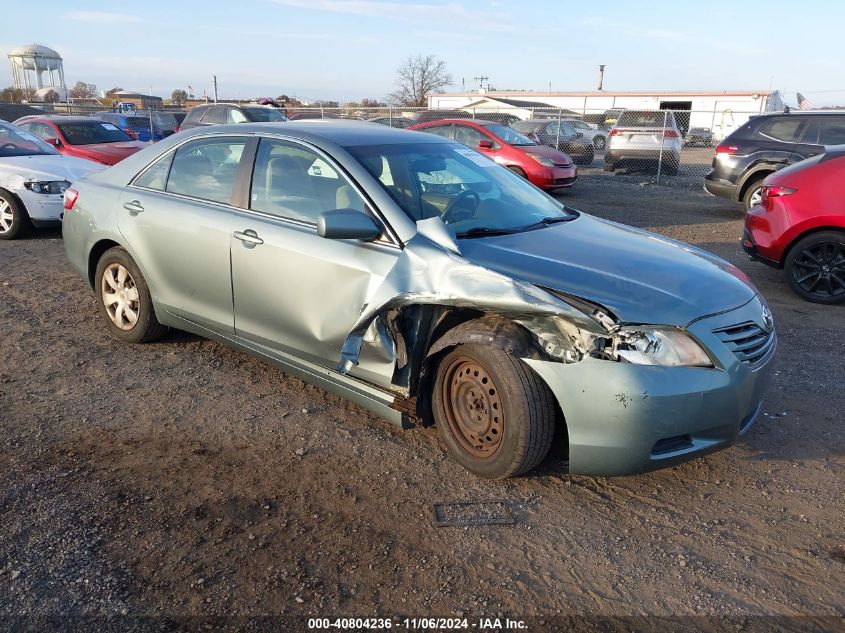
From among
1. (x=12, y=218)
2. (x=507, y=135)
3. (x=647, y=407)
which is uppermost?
(x=507, y=135)

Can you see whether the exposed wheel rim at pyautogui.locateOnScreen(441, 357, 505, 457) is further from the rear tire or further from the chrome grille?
the rear tire

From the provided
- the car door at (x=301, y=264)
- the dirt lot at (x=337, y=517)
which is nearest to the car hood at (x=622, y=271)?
the car door at (x=301, y=264)

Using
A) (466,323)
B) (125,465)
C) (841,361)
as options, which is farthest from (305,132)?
(841,361)

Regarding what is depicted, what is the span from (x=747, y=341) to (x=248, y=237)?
9.02 ft

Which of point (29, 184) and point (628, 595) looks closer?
point (628, 595)

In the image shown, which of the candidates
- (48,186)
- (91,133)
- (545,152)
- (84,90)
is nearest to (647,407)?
(48,186)

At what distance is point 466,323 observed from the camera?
328cm

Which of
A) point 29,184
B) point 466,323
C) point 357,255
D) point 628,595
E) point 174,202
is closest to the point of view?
point 628,595

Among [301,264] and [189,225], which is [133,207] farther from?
[301,264]

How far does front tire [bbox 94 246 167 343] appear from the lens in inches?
188

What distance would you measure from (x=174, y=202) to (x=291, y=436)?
6.04 feet

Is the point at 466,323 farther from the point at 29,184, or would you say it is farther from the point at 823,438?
the point at 29,184

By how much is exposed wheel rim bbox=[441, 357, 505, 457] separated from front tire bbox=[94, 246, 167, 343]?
2505 mm

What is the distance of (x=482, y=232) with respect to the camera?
3.68 m
